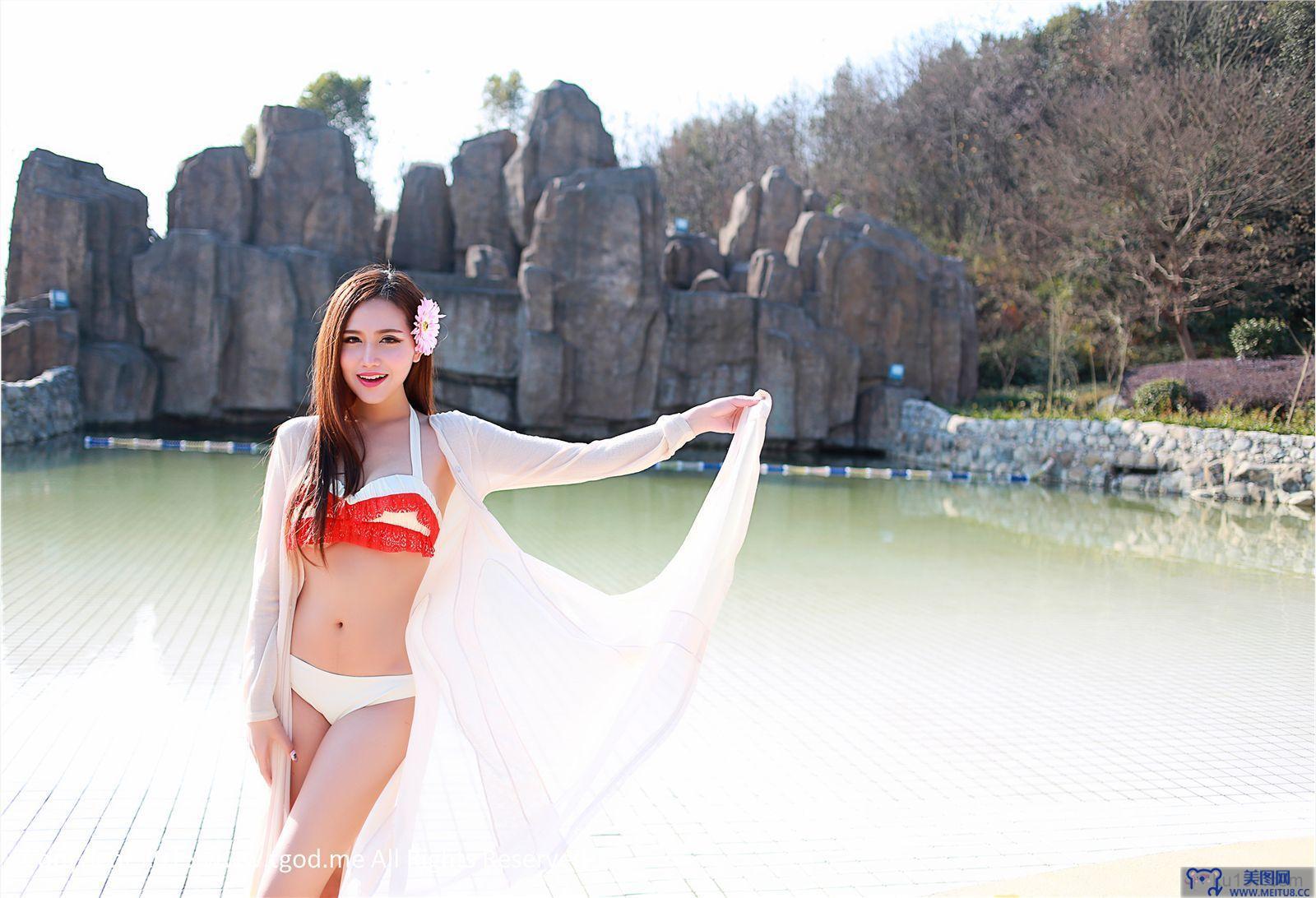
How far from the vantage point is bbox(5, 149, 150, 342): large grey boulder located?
16.1m

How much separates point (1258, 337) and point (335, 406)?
1836 centimetres

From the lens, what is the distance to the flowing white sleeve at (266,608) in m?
1.85

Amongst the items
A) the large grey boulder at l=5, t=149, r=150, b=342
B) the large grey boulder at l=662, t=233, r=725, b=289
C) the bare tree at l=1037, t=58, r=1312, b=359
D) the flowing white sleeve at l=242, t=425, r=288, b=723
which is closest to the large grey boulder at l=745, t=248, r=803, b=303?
the large grey boulder at l=662, t=233, r=725, b=289

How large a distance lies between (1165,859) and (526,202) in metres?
16.9

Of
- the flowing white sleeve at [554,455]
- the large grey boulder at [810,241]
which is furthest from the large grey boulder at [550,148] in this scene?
the flowing white sleeve at [554,455]

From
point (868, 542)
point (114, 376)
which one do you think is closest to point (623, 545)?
point (868, 542)

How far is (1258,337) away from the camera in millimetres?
17188

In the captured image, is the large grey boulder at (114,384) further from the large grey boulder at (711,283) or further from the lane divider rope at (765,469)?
the large grey boulder at (711,283)

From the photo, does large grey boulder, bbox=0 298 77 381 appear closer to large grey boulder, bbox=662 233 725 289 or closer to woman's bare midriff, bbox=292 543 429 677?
large grey boulder, bbox=662 233 725 289

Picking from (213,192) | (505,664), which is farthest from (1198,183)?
(505,664)

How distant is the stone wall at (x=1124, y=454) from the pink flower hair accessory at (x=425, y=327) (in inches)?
510

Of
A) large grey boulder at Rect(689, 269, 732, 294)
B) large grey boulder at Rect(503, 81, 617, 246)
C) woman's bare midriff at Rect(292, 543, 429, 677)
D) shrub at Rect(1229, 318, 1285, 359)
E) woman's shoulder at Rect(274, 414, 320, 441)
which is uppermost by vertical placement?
large grey boulder at Rect(503, 81, 617, 246)

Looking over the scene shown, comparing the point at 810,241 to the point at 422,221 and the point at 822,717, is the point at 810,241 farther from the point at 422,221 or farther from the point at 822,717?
the point at 822,717

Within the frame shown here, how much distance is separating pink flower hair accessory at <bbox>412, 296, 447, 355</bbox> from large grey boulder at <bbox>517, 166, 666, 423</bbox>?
14054 mm
